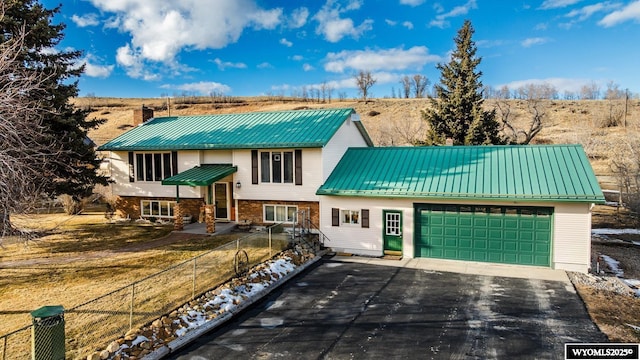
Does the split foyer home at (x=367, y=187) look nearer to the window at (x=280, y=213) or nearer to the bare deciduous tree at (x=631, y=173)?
the window at (x=280, y=213)

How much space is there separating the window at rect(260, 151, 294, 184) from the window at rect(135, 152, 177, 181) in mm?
5788

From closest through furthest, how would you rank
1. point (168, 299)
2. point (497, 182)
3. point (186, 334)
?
1. point (186, 334)
2. point (168, 299)
3. point (497, 182)

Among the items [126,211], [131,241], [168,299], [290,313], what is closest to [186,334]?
[168,299]

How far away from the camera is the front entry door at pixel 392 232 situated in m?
18.1

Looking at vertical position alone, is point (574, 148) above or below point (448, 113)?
below

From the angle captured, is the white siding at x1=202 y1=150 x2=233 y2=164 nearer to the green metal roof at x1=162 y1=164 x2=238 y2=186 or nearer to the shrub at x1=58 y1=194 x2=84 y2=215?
the green metal roof at x1=162 y1=164 x2=238 y2=186

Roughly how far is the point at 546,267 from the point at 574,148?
19.3 ft

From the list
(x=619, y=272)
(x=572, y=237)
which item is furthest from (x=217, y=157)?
(x=619, y=272)

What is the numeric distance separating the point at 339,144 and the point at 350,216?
4331 millimetres

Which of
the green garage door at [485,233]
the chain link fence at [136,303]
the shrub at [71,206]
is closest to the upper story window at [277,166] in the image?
the chain link fence at [136,303]

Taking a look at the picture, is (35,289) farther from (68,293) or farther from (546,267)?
(546,267)

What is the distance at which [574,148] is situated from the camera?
1809cm

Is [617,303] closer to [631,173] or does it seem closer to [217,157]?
[217,157]

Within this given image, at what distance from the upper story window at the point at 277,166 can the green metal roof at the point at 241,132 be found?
0.70 meters
